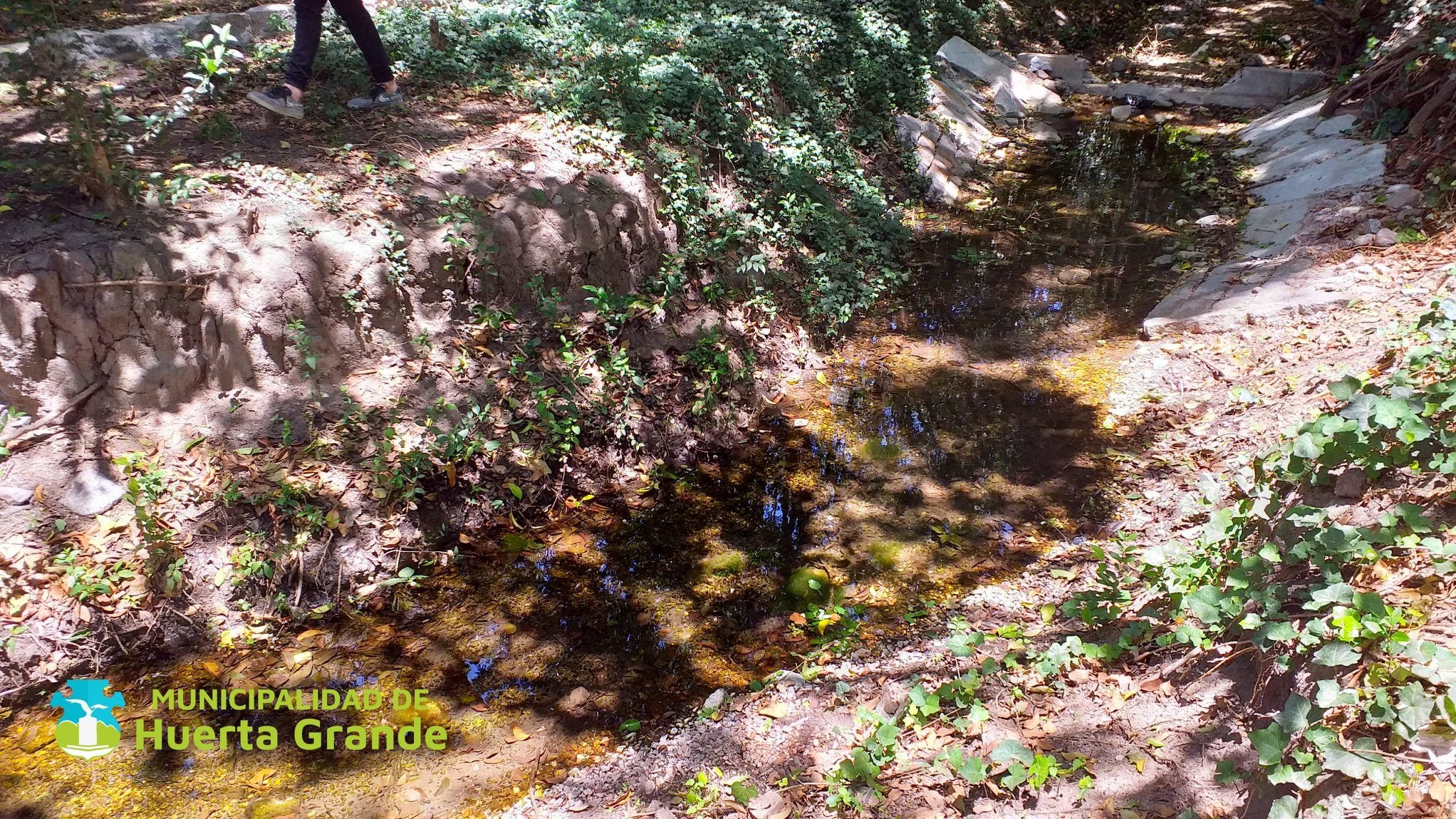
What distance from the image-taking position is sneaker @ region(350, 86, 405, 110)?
19.7 feet

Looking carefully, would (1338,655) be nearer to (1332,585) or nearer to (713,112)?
(1332,585)

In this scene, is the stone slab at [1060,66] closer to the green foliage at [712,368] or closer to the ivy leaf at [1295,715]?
the green foliage at [712,368]

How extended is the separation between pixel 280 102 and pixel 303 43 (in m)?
0.44

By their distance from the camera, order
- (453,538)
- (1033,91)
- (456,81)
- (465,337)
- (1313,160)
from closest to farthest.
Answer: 1. (453,538)
2. (465,337)
3. (456,81)
4. (1313,160)
5. (1033,91)

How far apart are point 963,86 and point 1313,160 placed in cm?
449

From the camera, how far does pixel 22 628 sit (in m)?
3.82

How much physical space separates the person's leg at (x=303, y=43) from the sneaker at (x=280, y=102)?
0.17 ft

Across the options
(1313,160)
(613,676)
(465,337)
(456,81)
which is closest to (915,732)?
(613,676)

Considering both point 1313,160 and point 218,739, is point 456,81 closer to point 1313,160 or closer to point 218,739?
point 218,739

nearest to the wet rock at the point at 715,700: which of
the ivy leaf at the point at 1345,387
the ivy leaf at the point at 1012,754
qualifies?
the ivy leaf at the point at 1012,754

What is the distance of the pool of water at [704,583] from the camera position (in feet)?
11.5

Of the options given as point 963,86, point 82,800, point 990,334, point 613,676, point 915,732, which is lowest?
point 82,800

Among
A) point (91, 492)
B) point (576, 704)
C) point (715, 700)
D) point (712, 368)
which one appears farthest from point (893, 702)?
point (91, 492)

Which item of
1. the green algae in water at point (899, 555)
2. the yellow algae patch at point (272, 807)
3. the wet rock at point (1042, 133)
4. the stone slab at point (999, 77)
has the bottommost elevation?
the yellow algae patch at point (272, 807)
